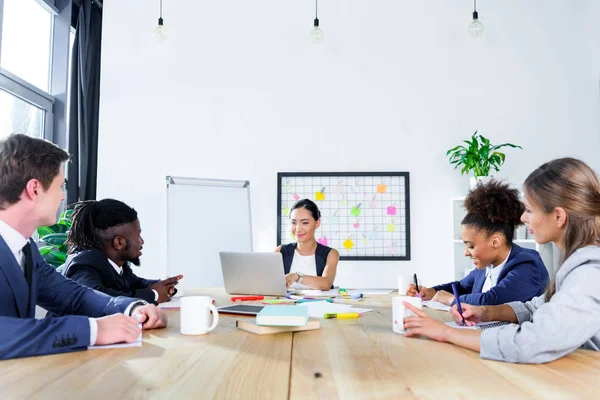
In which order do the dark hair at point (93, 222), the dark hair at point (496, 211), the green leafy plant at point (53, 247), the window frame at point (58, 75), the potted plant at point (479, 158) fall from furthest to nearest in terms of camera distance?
the window frame at point (58, 75) < the potted plant at point (479, 158) < the green leafy plant at point (53, 247) < the dark hair at point (496, 211) < the dark hair at point (93, 222)

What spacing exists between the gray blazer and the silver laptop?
120cm

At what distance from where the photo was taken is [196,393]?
0.81 m

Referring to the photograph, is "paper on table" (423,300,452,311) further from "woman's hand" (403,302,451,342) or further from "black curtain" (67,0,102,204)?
"black curtain" (67,0,102,204)

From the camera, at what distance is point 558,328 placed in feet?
3.35

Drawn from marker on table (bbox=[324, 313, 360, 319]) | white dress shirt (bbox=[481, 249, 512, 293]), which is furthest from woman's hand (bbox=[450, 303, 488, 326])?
white dress shirt (bbox=[481, 249, 512, 293])

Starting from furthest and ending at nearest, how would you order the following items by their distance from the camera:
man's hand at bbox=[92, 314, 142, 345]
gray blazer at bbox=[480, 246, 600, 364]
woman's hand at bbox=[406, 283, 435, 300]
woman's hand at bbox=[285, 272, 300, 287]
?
woman's hand at bbox=[285, 272, 300, 287], woman's hand at bbox=[406, 283, 435, 300], man's hand at bbox=[92, 314, 142, 345], gray blazer at bbox=[480, 246, 600, 364]

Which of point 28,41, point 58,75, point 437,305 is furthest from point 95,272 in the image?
point 58,75

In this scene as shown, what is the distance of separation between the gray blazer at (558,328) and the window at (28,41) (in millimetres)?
3267

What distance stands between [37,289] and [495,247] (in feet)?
5.47

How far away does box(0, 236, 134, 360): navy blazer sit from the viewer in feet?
3.46

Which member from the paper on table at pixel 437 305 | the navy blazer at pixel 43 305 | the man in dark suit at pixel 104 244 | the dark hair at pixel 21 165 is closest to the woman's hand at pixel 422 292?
the paper on table at pixel 437 305

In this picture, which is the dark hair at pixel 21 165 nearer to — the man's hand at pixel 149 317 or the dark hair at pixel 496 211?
the man's hand at pixel 149 317

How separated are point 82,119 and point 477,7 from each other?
3.17 m

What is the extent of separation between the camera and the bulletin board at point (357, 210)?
12.6ft
